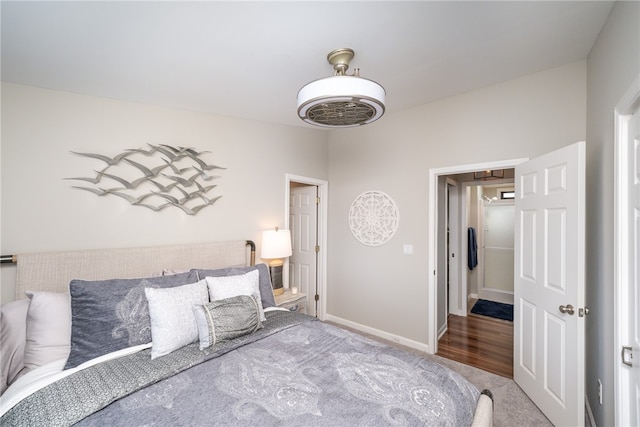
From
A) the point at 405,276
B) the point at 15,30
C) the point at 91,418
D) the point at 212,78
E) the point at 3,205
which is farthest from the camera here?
the point at 405,276

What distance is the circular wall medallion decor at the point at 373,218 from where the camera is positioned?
11.4 feet

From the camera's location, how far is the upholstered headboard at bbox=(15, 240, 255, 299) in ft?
6.52

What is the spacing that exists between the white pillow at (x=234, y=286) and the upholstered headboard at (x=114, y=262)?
0.72 metres

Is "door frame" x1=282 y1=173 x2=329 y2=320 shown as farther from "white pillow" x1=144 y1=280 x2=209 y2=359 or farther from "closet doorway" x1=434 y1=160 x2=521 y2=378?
"white pillow" x1=144 y1=280 x2=209 y2=359

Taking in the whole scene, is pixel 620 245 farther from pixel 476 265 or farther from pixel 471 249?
pixel 476 265

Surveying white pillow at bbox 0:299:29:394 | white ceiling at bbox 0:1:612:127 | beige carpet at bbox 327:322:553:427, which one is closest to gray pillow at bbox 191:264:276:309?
white pillow at bbox 0:299:29:394

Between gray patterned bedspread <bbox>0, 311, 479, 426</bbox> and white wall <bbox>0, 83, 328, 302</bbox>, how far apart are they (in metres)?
1.25

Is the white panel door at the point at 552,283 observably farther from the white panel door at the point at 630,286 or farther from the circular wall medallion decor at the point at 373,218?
the circular wall medallion decor at the point at 373,218

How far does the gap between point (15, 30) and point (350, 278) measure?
369cm

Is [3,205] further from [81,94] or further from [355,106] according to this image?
[355,106]

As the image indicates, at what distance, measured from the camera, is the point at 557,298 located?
2.00 meters

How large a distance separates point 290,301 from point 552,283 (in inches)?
91.6

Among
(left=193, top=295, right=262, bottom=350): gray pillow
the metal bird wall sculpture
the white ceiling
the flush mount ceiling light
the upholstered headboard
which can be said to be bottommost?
(left=193, top=295, right=262, bottom=350): gray pillow

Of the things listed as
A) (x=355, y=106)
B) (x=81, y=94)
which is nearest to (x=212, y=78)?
(x=81, y=94)
